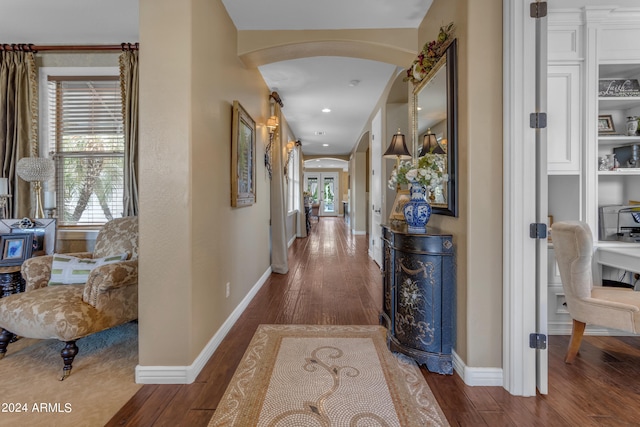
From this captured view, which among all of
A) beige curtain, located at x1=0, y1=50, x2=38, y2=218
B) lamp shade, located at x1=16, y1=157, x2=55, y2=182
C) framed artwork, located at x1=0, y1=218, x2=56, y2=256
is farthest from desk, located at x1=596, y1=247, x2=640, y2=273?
beige curtain, located at x1=0, y1=50, x2=38, y2=218

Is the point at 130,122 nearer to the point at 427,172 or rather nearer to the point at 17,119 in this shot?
the point at 17,119

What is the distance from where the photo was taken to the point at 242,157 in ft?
9.71

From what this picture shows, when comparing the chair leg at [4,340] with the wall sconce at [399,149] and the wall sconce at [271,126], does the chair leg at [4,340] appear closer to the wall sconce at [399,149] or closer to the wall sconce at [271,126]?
the wall sconce at [271,126]

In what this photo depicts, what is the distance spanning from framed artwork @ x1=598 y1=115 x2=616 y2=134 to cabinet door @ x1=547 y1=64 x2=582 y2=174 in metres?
0.45

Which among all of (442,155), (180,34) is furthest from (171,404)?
(442,155)

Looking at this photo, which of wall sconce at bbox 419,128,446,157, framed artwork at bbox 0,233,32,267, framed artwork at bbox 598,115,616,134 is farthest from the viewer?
framed artwork at bbox 598,115,616,134

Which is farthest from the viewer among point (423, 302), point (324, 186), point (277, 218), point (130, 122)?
point (324, 186)

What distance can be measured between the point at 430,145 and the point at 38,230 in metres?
3.62

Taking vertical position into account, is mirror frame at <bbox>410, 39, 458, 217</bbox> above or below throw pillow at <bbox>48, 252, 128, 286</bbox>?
above

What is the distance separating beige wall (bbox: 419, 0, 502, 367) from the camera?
1818mm

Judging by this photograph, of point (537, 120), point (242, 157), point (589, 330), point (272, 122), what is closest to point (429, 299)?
point (537, 120)

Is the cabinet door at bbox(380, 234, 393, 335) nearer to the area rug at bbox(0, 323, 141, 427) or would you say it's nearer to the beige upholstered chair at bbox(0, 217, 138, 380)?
the area rug at bbox(0, 323, 141, 427)

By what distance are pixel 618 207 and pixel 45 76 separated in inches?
228

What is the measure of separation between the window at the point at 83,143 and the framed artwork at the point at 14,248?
2.57ft
